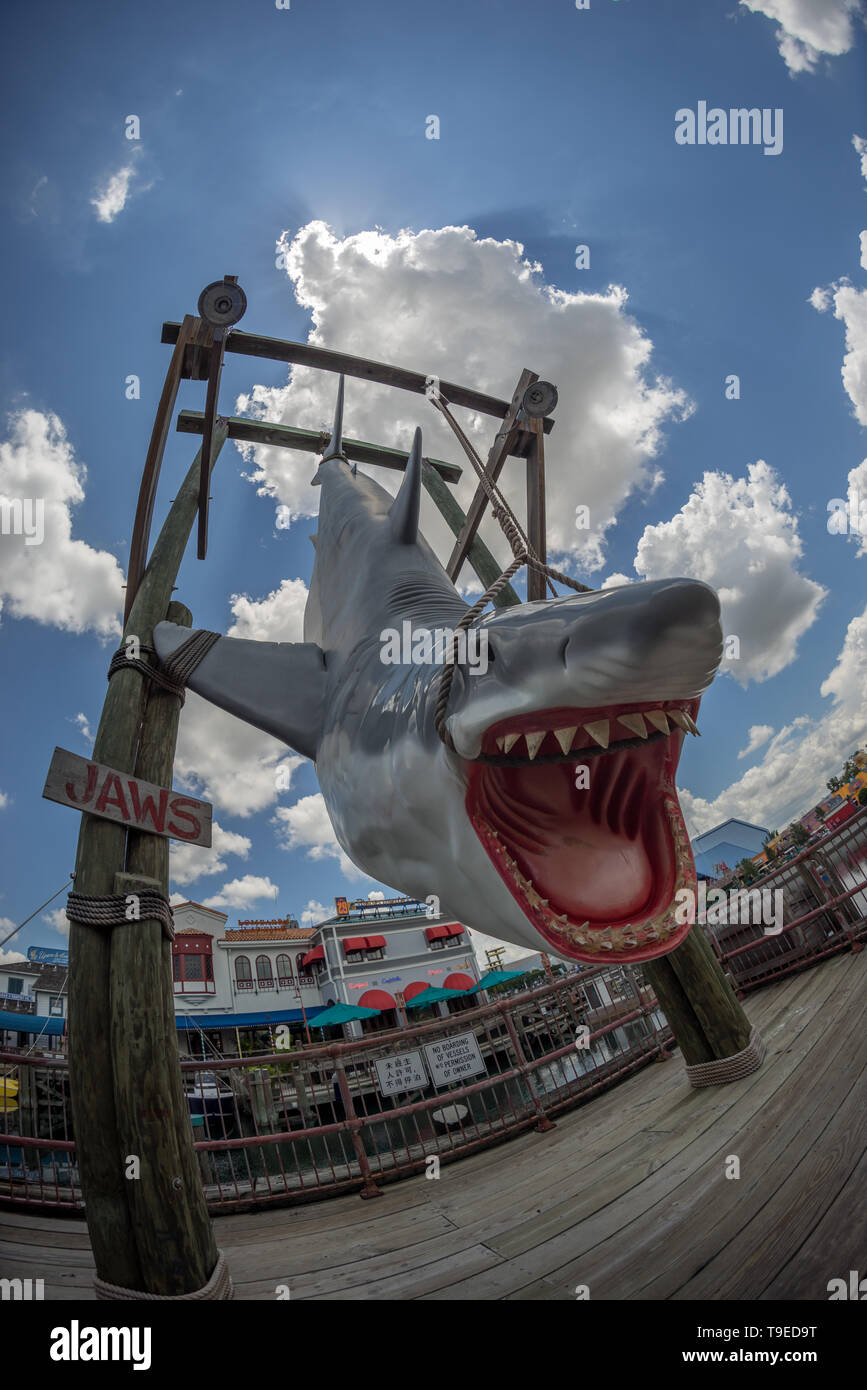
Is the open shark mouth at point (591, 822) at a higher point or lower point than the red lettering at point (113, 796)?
lower

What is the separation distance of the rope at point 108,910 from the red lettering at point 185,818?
31 cm

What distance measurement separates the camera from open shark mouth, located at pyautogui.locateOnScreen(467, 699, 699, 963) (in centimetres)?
108

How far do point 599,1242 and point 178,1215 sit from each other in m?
1.45

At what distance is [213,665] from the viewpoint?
105 inches

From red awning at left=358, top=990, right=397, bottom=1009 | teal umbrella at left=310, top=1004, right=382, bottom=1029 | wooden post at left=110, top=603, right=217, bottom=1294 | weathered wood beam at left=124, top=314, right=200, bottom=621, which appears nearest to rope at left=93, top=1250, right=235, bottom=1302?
wooden post at left=110, top=603, right=217, bottom=1294

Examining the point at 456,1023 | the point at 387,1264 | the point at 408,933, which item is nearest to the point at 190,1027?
the point at 408,933

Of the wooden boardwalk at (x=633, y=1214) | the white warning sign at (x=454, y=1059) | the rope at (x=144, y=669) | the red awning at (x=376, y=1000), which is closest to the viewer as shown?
the wooden boardwalk at (x=633, y=1214)

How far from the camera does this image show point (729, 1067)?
3363 mm

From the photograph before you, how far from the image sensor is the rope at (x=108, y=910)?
240 centimetres

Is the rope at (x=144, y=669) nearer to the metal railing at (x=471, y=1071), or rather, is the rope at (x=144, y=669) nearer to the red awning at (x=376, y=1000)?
the metal railing at (x=471, y=1071)

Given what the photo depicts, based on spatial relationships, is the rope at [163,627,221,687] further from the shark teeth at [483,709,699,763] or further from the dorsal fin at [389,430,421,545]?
the shark teeth at [483,709,699,763]
